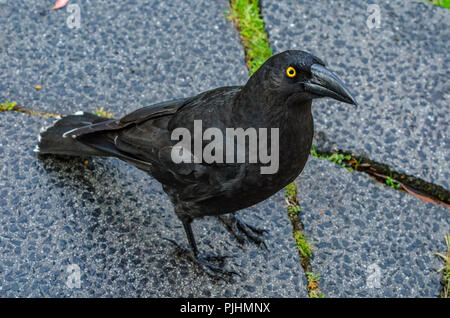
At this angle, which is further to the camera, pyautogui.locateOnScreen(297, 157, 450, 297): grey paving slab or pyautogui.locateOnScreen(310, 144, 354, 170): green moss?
pyautogui.locateOnScreen(310, 144, 354, 170): green moss

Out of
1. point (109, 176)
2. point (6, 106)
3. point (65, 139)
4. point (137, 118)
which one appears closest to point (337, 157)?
point (137, 118)

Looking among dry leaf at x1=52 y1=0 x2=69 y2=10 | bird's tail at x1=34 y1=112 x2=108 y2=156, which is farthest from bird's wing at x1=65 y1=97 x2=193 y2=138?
dry leaf at x1=52 y1=0 x2=69 y2=10

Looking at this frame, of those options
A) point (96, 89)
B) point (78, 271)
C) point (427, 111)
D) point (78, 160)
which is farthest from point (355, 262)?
point (96, 89)

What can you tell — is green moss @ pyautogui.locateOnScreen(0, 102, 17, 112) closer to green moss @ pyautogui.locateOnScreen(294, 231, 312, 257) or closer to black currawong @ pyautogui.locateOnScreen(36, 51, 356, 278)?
black currawong @ pyautogui.locateOnScreen(36, 51, 356, 278)

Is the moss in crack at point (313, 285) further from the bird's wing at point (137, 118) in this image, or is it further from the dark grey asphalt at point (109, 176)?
the bird's wing at point (137, 118)

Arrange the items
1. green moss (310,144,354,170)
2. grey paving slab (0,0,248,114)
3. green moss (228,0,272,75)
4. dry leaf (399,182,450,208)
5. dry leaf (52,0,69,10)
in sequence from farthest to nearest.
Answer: dry leaf (52,0,69,10)
green moss (228,0,272,75)
grey paving slab (0,0,248,114)
green moss (310,144,354,170)
dry leaf (399,182,450,208)
